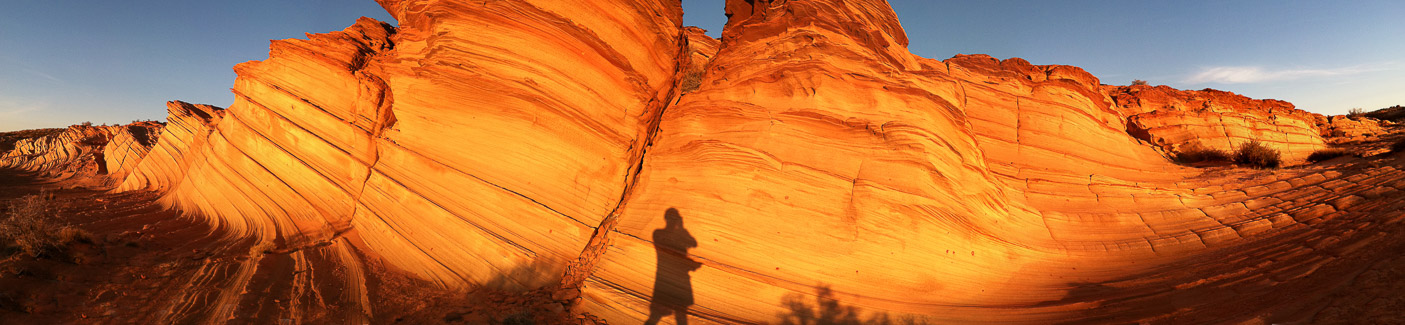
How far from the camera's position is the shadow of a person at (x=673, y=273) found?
5883 mm

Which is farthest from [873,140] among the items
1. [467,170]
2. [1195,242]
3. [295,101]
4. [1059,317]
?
[295,101]

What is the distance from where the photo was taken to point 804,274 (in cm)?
602

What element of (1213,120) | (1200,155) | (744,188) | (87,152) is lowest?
(744,188)

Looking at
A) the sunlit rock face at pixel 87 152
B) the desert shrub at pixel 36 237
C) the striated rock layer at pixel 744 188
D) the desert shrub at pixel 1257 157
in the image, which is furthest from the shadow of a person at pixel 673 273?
the sunlit rock face at pixel 87 152

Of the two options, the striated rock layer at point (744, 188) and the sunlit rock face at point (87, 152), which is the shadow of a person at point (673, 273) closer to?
the striated rock layer at point (744, 188)

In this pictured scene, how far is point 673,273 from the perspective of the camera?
617 centimetres

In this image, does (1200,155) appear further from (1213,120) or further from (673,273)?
(673,273)

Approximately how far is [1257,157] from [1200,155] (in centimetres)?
109

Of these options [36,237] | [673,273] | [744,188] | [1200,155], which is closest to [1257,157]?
[1200,155]

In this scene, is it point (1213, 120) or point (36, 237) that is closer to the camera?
point (36, 237)

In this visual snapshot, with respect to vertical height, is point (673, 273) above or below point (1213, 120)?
below

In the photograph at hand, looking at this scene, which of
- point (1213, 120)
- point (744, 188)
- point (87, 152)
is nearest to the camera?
point (744, 188)

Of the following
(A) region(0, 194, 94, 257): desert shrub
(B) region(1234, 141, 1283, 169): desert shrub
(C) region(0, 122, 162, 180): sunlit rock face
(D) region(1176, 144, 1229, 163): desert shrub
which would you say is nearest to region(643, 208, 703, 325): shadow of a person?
(A) region(0, 194, 94, 257): desert shrub

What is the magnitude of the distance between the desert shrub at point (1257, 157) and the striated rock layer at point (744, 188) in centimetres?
224
